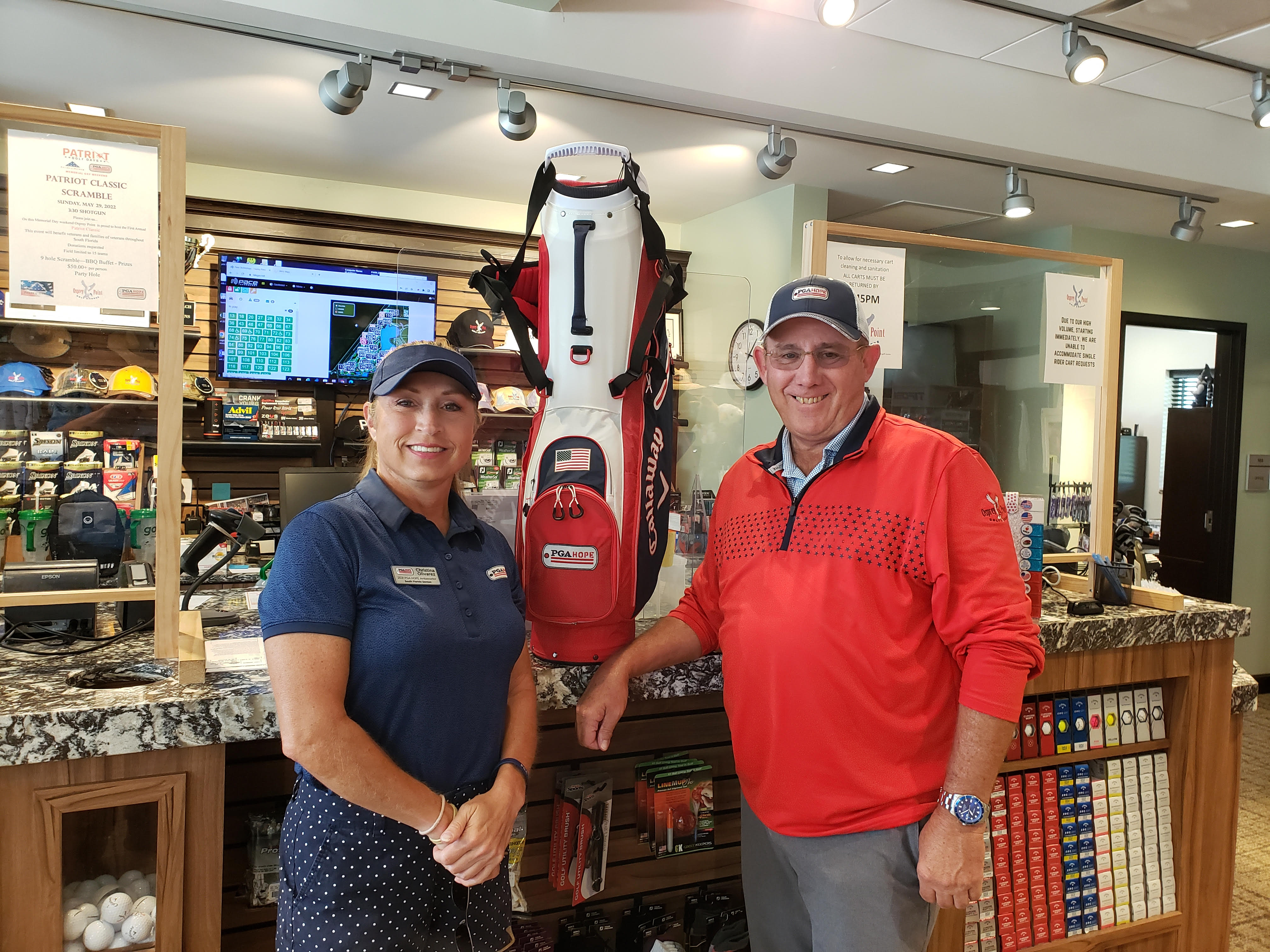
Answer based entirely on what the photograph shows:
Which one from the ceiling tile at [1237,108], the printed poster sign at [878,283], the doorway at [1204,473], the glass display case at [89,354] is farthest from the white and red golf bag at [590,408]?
the doorway at [1204,473]

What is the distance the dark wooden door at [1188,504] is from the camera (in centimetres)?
599

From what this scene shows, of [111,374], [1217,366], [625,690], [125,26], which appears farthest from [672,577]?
[1217,366]

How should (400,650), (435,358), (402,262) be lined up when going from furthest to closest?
(402,262) → (435,358) → (400,650)

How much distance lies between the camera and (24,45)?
129 inches

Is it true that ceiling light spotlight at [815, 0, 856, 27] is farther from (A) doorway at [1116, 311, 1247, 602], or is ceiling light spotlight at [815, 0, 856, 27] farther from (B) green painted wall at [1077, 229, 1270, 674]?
(B) green painted wall at [1077, 229, 1270, 674]

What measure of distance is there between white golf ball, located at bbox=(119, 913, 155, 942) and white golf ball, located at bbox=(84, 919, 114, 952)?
2 centimetres

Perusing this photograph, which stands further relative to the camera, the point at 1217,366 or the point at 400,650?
the point at 1217,366

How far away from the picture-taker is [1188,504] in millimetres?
6129

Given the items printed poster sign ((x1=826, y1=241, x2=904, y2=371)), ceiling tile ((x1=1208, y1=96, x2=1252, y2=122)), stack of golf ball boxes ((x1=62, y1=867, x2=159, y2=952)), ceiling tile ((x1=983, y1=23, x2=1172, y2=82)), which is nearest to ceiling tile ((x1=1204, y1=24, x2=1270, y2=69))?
ceiling tile ((x1=983, y1=23, x2=1172, y2=82))

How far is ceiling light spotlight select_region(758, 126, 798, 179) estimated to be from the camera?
380 cm

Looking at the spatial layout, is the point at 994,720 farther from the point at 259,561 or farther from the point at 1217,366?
the point at 1217,366

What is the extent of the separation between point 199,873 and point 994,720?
1.27 m

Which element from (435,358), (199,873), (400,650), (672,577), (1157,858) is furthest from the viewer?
(1157,858)

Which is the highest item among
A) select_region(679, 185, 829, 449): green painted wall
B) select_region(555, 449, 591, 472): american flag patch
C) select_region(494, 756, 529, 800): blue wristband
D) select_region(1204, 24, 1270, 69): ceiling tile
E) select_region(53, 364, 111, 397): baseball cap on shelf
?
select_region(1204, 24, 1270, 69): ceiling tile
